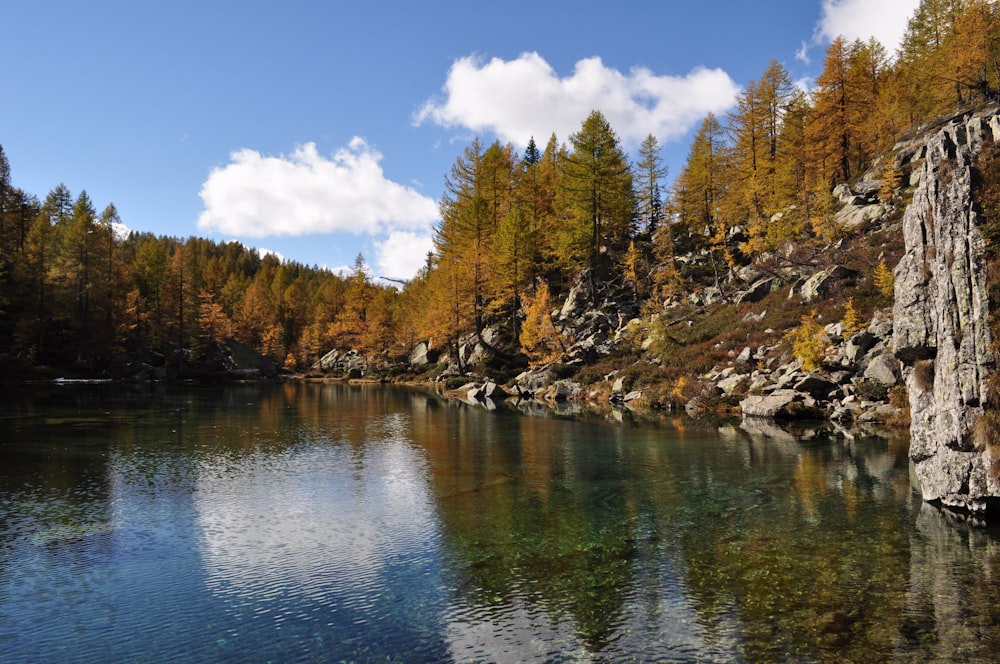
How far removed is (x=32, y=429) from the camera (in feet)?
107

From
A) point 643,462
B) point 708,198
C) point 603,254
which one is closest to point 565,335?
point 603,254

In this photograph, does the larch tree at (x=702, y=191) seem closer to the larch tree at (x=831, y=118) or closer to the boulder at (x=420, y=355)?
the larch tree at (x=831, y=118)

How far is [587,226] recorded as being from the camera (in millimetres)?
70688

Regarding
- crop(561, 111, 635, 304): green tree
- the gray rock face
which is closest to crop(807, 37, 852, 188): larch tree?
crop(561, 111, 635, 304): green tree

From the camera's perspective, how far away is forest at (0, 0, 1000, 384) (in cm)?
6288

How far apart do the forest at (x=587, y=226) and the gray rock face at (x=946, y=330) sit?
1548 inches

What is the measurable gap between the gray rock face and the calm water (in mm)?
1523

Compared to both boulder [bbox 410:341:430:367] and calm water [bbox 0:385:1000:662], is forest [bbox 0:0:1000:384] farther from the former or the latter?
calm water [bbox 0:385:1000:662]

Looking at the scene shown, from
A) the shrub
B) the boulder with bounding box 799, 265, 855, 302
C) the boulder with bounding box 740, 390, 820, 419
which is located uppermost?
the boulder with bounding box 799, 265, 855, 302

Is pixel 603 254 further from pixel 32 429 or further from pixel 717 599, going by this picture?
pixel 717 599

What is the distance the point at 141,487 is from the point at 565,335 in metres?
51.3

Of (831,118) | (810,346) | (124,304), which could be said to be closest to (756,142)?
(831,118)

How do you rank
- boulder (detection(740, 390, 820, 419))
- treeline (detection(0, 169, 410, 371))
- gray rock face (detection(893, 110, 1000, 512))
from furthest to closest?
treeline (detection(0, 169, 410, 371)) → boulder (detection(740, 390, 820, 419)) → gray rock face (detection(893, 110, 1000, 512))

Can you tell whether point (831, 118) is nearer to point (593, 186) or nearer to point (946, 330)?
point (593, 186)
